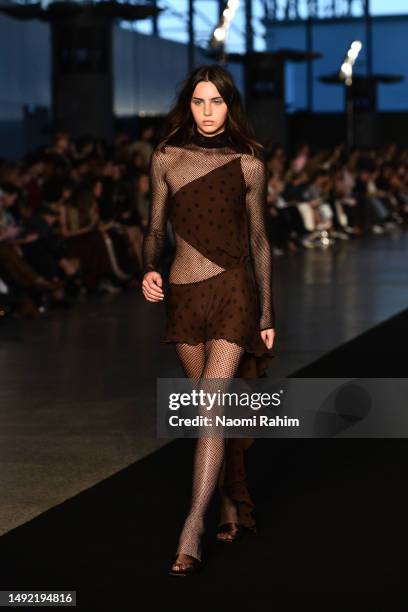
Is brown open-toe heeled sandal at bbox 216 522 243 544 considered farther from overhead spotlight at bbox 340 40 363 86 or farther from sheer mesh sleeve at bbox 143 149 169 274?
overhead spotlight at bbox 340 40 363 86

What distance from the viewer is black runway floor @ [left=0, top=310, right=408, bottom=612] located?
13.3ft

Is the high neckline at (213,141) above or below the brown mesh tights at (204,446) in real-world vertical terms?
above

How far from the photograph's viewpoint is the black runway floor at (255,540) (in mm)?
4051

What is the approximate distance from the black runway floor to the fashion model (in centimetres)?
31

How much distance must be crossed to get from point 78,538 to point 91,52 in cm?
1681

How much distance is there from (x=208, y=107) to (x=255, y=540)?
50.7 inches

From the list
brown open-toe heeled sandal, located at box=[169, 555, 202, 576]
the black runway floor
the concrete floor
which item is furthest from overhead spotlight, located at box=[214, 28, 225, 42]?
brown open-toe heeled sandal, located at box=[169, 555, 202, 576]

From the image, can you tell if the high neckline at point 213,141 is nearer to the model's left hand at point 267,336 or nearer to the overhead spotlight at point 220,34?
the model's left hand at point 267,336

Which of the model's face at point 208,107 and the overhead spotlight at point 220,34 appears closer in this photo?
the model's face at point 208,107

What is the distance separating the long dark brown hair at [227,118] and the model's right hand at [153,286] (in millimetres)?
370

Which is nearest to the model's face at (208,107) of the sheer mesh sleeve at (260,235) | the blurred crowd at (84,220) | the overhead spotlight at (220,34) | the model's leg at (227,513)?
the sheer mesh sleeve at (260,235)

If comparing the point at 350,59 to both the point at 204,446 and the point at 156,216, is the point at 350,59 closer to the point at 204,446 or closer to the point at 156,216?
the point at 156,216

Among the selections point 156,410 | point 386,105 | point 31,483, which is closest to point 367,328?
point 156,410

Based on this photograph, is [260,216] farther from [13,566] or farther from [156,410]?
[156,410]
